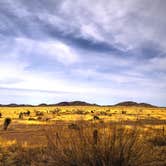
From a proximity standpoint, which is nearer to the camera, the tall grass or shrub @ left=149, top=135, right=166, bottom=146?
the tall grass

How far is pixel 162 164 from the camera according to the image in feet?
26.4

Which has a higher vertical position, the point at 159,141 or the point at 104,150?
the point at 104,150

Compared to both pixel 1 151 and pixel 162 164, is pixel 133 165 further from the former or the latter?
pixel 1 151

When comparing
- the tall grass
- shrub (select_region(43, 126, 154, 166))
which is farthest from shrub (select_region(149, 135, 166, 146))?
shrub (select_region(43, 126, 154, 166))

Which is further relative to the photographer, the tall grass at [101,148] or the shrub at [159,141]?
the shrub at [159,141]

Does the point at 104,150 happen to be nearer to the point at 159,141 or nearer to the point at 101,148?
the point at 101,148

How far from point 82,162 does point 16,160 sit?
13.6ft

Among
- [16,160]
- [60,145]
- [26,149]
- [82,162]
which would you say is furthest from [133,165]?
[26,149]

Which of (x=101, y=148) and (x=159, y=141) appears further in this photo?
(x=159, y=141)

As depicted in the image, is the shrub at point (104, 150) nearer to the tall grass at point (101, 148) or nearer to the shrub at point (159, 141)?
the tall grass at point (101, 148)

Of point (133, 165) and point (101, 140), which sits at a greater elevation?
point (101, 140)

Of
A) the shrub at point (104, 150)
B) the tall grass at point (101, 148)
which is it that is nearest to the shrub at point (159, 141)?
the tall grass at point (101, 148)

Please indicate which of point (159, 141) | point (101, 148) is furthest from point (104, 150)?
point (159, 141)

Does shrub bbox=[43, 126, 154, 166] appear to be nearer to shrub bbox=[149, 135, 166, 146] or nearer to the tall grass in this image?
the tall grass
